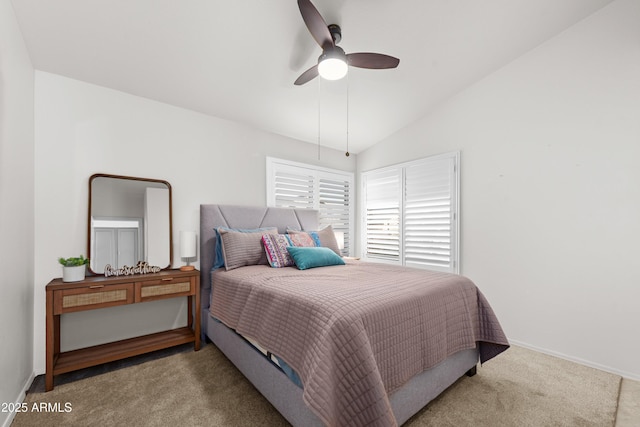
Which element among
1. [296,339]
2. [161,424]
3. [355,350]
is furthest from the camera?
[161,424]

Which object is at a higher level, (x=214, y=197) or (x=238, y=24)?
(x=238, y=24)

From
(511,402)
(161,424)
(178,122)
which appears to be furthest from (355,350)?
(178,122)

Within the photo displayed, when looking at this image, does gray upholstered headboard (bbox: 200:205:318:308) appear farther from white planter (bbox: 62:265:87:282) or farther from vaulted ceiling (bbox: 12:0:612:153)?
vaulted ceiling (bbox: 12:0:612:153)

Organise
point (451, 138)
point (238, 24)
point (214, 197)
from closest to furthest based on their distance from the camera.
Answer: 1. point (238, 24)
2. point (214, 197)
3. point (451, 138)

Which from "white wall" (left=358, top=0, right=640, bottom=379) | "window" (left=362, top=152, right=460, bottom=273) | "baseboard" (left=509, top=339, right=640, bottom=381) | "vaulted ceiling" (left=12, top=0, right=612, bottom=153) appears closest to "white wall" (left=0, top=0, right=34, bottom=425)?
"vaulted ceiling" (left=12, top=0, right=612, bottom=153)

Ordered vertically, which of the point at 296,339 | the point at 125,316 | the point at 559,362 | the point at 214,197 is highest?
the point at 214,197

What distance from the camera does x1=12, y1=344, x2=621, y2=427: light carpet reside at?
5.42ft

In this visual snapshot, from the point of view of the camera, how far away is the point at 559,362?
2.46 meters

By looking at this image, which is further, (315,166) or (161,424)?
(315,166)

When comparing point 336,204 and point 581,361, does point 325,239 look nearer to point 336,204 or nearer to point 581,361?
point 336,204

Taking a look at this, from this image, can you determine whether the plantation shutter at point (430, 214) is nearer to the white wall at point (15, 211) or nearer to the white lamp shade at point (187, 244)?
the white lamp shade at point (187, 244)

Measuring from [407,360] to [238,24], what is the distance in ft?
8.34

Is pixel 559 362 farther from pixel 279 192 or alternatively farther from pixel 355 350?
pixel 279 192

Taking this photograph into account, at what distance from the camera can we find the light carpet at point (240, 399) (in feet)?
5.42
